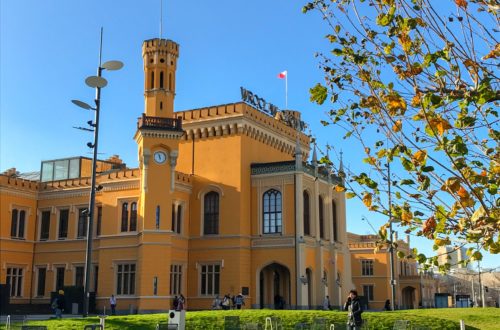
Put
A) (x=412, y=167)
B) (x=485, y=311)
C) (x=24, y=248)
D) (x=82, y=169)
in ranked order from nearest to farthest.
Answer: (x=412, y=167) < (x=485, y=311) < (x=24, y=248) < (x=82, y=169)

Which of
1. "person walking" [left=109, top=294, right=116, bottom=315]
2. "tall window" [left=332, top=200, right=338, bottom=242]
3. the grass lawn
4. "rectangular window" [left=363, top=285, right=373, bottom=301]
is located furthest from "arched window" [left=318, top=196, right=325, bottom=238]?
"rectangular window" [left=363, top=285, right=373, bottom=301]

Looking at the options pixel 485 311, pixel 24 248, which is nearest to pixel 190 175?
A: pixel 24 248

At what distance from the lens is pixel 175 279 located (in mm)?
42469

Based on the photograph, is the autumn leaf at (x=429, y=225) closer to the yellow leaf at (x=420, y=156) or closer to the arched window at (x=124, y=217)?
the yellow leaf at (x=420, y=156)

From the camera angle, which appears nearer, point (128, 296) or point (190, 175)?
point (128, 296)

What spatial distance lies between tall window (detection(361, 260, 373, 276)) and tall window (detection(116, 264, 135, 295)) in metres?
39.6

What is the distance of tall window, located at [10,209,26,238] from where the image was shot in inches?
1791

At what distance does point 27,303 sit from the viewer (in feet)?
147

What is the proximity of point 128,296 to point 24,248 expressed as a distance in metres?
11.2

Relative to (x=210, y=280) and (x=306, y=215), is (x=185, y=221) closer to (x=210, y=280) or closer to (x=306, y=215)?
(x=210, y=280)

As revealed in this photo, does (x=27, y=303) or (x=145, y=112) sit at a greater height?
(x=145, y=112)

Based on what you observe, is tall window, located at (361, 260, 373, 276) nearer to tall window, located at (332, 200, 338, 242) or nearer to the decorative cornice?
tall window, located at (332, 200, 338, 242)

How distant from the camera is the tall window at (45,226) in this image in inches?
1864

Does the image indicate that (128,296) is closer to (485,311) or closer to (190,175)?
(190,175)
